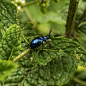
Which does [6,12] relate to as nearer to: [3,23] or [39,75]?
[3,23]

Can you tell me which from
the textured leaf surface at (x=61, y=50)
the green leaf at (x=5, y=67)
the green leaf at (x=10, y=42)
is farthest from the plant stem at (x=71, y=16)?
the green leaf at (x=5, y=67)

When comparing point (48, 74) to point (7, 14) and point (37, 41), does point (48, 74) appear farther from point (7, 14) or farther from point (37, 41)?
point (7, 14)

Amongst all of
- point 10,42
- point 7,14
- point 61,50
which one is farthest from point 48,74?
point 7,14

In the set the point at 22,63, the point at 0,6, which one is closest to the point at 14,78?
the point at 22,63

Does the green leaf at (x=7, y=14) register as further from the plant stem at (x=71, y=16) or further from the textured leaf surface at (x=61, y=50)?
the plant stem at (x=71, y=16)

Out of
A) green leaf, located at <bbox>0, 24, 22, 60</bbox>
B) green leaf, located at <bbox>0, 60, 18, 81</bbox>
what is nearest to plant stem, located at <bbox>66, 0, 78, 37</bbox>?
green leaf, located at <bbox>0, 24, 22, 60</bbox>
